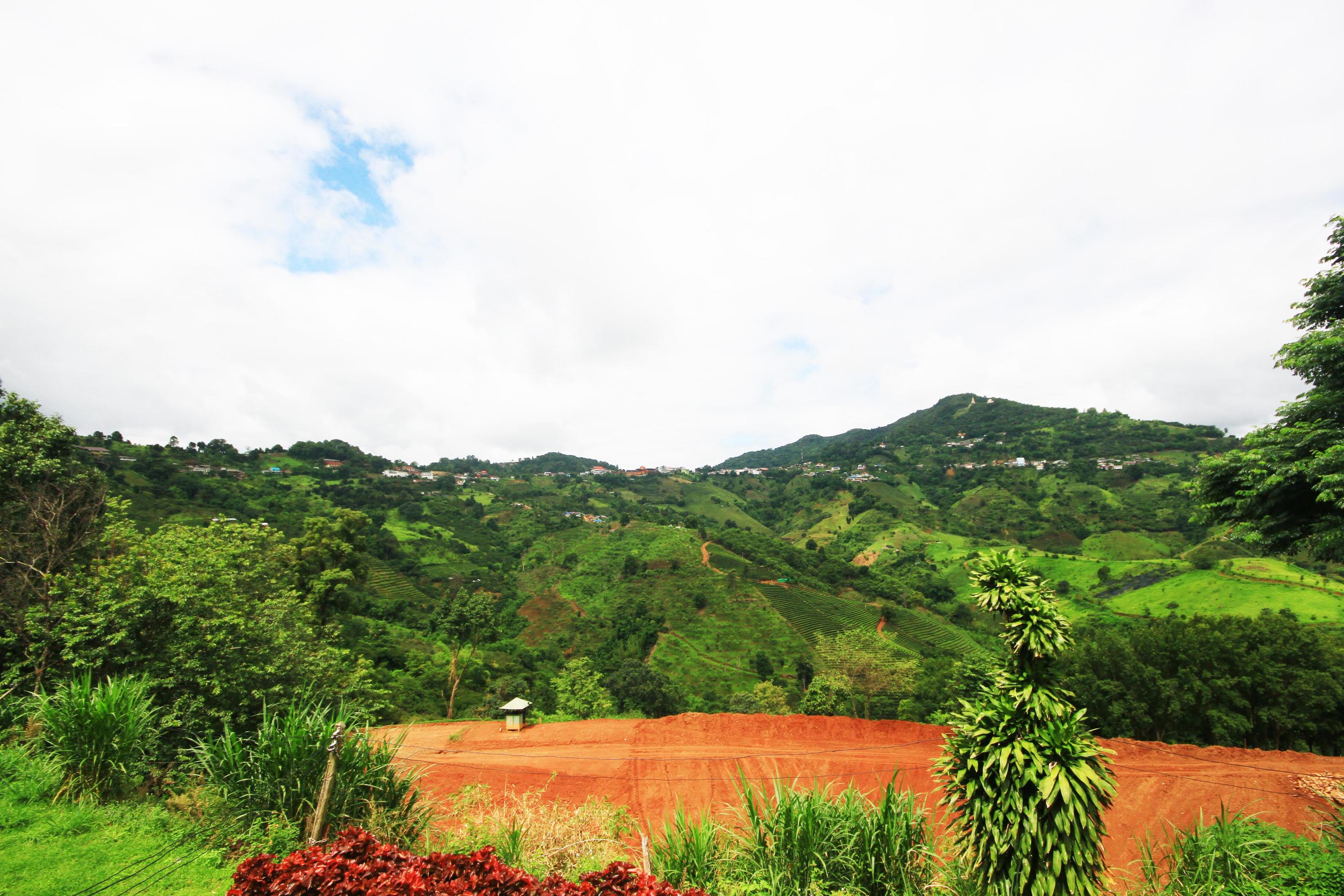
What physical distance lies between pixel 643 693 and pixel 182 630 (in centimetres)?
2849

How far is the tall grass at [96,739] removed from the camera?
7.05 m

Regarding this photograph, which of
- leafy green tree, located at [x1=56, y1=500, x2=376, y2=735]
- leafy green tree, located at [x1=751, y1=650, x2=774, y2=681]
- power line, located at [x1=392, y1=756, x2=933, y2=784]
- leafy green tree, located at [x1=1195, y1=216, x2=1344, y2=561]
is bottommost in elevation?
leafy green tree, located at [x1=751, y1=650, x2=774, y2=681]

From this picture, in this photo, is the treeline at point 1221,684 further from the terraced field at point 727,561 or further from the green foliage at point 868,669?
the terraced field at point 727,561

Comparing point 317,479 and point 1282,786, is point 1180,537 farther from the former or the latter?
point 317,479

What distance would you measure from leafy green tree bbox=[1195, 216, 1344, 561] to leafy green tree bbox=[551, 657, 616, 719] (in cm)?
2571

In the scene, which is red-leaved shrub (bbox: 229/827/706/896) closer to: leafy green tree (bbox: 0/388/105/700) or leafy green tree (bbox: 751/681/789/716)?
leafy green tree (bbox: 0/388/105/700)

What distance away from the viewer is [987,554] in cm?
686

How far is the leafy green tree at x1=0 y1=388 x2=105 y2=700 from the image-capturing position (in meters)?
10.9

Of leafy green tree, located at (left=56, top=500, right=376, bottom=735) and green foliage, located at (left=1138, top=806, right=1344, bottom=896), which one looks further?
leafy green tree, located at (left=56, top=500, right=376, bottom=735)

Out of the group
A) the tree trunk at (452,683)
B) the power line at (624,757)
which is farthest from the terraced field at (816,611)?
the power line at (624,757)

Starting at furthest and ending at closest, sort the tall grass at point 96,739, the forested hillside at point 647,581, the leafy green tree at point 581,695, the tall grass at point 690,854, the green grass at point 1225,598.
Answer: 1. the green grass at point 1225,598
2. the leafy green tree at point 581,695
3. the forested hillside at point 647,581
4. the tall grass at point 96,739
5. the tall grass at point 690,854

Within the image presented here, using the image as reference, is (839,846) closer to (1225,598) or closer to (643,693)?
(643,693)

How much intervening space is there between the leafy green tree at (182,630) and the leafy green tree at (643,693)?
23.5 m

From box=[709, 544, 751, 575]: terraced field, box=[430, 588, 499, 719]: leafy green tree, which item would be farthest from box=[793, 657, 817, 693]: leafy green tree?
box=[430, 588, 499, 719]: leafy green tree
